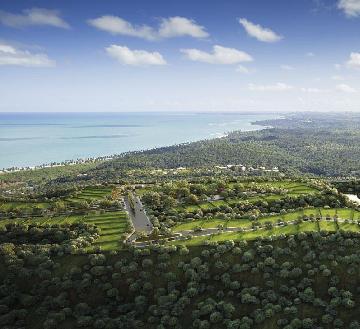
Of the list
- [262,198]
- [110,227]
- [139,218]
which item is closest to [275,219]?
[262,198]

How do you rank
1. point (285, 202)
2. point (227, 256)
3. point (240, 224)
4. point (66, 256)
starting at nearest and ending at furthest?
point (227, 256)
point (66, 256)
point (240, 224)
point (285, 202)

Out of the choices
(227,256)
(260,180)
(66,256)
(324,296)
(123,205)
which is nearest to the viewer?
(324,296)

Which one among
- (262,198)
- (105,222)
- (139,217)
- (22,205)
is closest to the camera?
(105,222)

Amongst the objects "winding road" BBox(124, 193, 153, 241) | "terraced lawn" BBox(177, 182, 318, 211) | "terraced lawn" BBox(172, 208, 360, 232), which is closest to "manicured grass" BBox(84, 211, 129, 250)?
"winding road" BBox(124, 193, 153, 241)

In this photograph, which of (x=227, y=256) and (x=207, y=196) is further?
(x=207, y=196)

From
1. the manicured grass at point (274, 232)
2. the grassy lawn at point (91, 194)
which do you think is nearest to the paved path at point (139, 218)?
the grassy lawn at point (91, 194)

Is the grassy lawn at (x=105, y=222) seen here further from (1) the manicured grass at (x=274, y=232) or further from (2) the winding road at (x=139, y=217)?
(1) the manicured grass at (x=274, y=232)

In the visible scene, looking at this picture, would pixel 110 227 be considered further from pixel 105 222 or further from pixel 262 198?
pixel 262 198

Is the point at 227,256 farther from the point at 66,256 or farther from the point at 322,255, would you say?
the point at 66,256

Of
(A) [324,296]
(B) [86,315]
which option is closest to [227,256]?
(A) [324,296]
